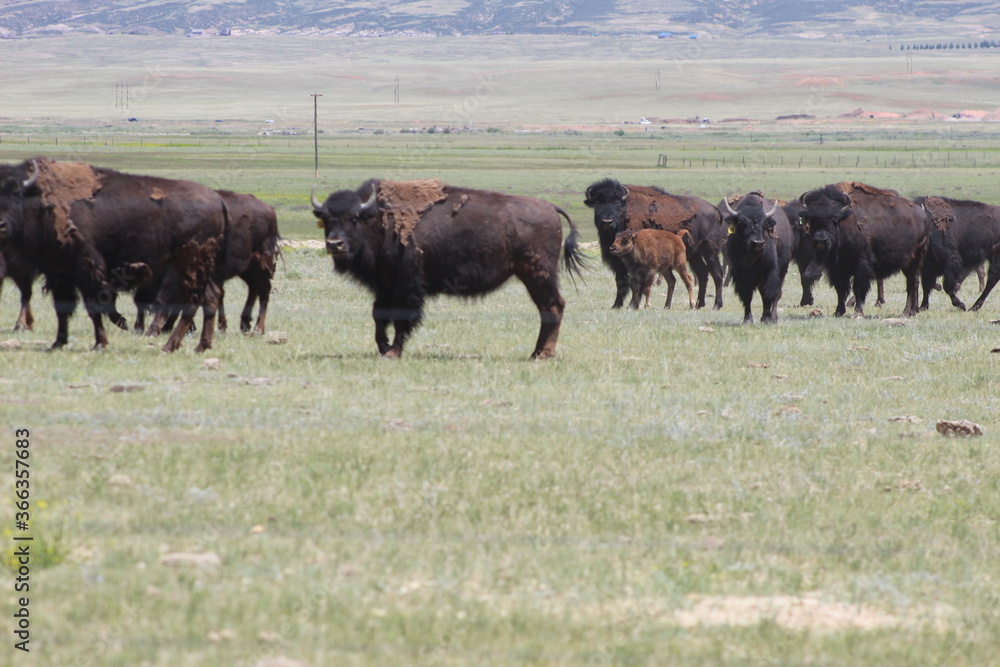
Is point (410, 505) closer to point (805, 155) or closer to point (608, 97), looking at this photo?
point (805, 155)

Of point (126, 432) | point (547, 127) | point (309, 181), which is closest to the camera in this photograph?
point (126, 432)

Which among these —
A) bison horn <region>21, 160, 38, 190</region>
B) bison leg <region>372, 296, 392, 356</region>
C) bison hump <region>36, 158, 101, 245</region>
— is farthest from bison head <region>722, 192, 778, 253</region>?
bison horn <region>21, 160, 38, 190</region>

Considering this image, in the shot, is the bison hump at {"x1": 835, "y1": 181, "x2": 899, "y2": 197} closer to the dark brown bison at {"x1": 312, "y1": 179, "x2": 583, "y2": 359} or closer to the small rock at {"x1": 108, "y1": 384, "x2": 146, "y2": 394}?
the dark brown bison at {"x1": 312, "y1": 179, "x2": 583, "y2": 359}

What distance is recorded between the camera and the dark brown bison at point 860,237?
754 inches

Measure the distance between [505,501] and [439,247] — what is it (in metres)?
5.91

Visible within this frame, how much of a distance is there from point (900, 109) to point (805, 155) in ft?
296

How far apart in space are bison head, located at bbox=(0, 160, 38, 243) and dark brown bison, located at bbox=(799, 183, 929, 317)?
11.1m

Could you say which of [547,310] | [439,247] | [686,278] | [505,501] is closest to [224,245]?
[439,247]

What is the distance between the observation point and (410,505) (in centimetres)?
740

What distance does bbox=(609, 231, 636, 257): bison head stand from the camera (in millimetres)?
19398

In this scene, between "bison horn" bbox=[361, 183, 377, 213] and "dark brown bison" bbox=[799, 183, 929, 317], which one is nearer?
"bison horn" bbox=[361, 183, 377, 213]

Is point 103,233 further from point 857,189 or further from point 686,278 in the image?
point 857,189

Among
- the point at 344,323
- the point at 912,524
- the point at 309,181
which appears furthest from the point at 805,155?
the point at 912,524

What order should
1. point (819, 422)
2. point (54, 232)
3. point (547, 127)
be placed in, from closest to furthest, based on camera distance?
point (819, 422) → point (54, 232) → point (547, 127)
